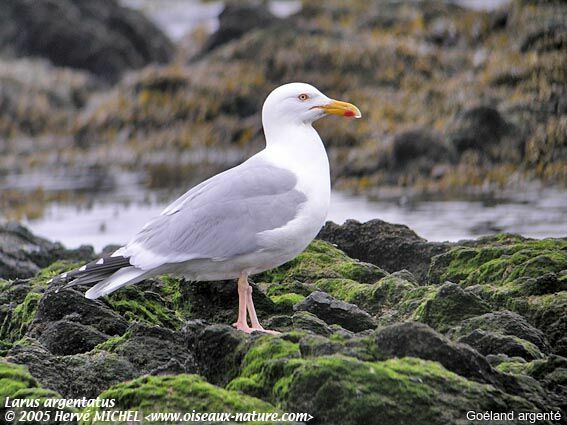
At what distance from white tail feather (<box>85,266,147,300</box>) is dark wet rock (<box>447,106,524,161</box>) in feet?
31.5

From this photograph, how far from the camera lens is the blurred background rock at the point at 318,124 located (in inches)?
571

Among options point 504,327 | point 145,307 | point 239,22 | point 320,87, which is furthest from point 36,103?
point 504,327

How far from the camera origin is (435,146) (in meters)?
15.3

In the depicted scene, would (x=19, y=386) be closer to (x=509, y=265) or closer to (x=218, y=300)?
(x=218, y=300)

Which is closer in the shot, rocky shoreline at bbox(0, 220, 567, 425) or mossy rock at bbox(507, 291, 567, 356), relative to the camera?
rocky shoreline at bbox(0, 220, 567, 425)

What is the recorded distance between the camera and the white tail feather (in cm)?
629

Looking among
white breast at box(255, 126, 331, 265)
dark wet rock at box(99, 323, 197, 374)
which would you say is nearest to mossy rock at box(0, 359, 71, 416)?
dark wet rock at box(99, 323, 197, 374)

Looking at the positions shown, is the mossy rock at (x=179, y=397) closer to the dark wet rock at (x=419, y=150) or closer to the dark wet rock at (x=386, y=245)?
the dark wet rock at (x=386, y=245)

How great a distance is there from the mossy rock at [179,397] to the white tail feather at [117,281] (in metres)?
1.32

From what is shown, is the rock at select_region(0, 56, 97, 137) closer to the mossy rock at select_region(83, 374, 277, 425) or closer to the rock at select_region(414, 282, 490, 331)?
the rock at select_region(414, 282, 490, 331)

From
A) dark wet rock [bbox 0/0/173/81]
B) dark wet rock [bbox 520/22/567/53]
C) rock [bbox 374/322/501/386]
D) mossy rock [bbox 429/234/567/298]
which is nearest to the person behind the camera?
rock [bbox 374/322/501/386]

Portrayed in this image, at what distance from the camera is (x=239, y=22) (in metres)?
23.2

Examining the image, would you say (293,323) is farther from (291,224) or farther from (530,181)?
(530,181)

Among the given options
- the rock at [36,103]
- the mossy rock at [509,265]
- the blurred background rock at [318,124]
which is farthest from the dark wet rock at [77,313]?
the rock at [36,103]
